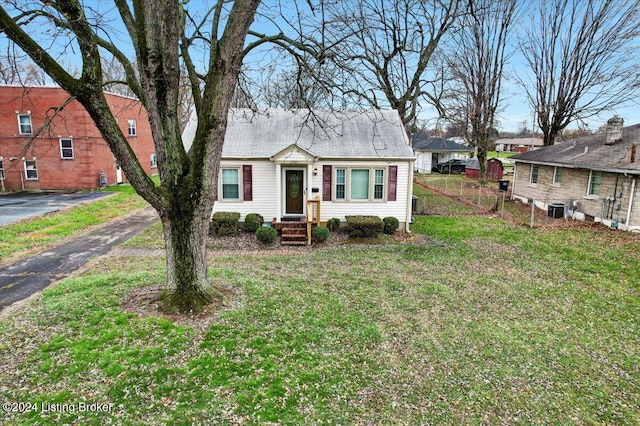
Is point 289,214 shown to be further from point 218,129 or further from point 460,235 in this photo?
point 218,129

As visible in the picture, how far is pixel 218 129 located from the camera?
652 cm

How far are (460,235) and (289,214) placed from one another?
22.0ft

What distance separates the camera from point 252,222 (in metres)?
13.7

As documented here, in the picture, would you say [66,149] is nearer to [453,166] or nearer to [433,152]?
[433,152]

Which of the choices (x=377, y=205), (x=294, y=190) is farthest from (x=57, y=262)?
(x=377, y=205)

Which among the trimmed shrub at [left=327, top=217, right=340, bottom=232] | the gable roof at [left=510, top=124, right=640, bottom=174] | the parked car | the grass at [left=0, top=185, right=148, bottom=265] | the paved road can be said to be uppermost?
the gable roof at [left=510, top=124, right=640, bottom=174]

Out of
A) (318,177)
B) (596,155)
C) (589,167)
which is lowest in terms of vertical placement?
(318,177)

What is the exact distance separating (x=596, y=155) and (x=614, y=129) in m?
1.95

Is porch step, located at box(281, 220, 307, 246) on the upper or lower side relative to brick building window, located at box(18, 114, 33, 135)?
→ lower

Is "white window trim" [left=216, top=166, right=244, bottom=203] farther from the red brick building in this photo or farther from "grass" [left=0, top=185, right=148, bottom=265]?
the red brick building

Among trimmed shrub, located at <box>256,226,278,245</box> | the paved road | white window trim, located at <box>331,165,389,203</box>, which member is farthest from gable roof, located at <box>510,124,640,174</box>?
the paved road

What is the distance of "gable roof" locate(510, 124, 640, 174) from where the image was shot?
14.8m

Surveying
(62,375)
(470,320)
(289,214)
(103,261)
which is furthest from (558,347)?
(103,261)

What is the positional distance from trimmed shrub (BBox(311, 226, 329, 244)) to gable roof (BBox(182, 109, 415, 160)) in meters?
2.79
